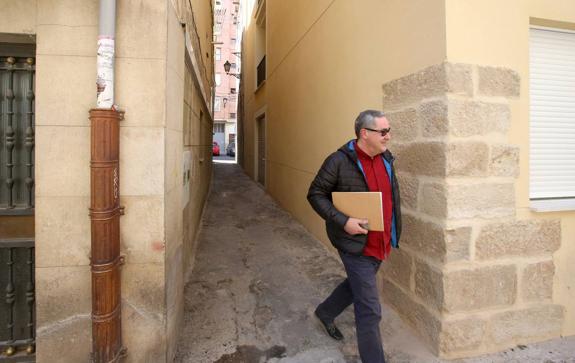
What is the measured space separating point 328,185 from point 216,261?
2.48m

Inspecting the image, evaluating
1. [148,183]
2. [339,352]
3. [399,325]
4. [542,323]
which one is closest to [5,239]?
[148,183]

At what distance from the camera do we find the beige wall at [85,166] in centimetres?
203

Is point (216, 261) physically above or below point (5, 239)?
below

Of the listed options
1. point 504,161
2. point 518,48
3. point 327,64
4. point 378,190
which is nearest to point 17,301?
point 378,190

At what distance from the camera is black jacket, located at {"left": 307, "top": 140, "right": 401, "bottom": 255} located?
2.19 m

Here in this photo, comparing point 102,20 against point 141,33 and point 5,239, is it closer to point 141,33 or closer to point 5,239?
point 141,33

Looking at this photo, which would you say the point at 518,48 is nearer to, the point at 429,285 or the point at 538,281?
the point at 538,281

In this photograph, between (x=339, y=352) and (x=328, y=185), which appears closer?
(x=328, y=185)

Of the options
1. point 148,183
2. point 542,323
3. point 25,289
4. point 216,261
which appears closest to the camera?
point 148,183

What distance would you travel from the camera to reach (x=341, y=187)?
2.26 m

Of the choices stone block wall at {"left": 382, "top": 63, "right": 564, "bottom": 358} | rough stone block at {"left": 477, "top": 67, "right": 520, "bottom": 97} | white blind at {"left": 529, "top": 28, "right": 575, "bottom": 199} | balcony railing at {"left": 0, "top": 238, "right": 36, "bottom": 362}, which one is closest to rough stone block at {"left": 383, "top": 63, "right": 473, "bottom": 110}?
stone block wall at {"left": 382, "top": 63, "right": 564, "bottom": 358}

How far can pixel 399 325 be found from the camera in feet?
9.32

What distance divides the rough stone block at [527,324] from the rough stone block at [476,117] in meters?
1.42

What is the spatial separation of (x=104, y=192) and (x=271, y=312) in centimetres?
184
